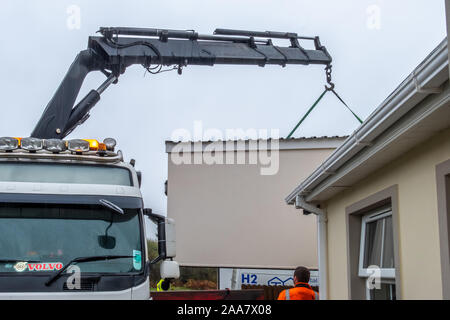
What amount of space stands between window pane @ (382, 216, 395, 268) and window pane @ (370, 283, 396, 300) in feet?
0.73

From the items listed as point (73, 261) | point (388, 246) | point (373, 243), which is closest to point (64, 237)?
point (73, 261)

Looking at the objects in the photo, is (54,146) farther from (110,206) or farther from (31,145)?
(110,206)

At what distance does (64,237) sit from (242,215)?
1025 cm

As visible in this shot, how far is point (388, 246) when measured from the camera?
259 inches

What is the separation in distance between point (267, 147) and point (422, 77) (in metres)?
12.2

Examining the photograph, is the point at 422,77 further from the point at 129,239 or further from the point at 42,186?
the point at 42,186

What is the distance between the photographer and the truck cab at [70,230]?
19.6 feet

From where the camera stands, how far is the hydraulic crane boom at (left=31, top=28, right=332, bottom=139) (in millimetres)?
10789

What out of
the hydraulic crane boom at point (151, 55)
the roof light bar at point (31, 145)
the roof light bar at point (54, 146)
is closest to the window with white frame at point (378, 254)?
the roof light bar at point (54, 146)

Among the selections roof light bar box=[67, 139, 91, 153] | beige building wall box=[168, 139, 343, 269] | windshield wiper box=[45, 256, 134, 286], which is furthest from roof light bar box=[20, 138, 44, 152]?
beige building wall box=[168, 139, 343, 269]

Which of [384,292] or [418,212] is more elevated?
[418,212]

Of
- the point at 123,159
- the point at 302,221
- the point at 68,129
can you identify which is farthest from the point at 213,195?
the point at 123,159

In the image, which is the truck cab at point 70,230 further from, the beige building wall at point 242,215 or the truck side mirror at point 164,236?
the beige building wall at point 242,215

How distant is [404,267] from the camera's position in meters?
5.79
